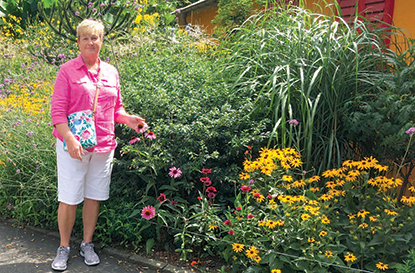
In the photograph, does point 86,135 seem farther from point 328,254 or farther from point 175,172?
point 328,254

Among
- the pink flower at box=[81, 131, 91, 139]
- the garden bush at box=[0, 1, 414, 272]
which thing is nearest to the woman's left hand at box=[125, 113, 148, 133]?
the garden bush at box=[0, 1, 414, 272]

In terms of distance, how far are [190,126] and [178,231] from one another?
1.01 meters

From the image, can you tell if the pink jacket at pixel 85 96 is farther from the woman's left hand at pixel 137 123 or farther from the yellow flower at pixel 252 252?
the yellow flower at pixel 252 252

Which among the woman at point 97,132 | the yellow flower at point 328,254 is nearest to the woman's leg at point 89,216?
the woman at point 97,132

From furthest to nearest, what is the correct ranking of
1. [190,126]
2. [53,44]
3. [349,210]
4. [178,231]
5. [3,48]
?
[3,48] → [53,44] → [190,126] → [178,231] → [349,210]

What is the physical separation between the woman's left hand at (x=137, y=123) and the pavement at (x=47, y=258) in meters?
1.18

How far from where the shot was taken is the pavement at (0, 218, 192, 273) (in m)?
3.41

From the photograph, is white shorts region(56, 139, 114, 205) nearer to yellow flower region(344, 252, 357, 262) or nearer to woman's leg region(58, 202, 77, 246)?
woman's leg region(58, 202, 77, 246)

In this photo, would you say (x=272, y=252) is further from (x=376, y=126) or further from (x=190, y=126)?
(x=376, y=126)

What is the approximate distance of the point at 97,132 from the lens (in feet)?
11.0

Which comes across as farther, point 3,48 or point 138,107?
point 3,48

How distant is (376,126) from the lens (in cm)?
381

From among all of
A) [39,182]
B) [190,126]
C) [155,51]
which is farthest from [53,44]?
[190,126]

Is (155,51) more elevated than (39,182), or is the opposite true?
(155,51)
